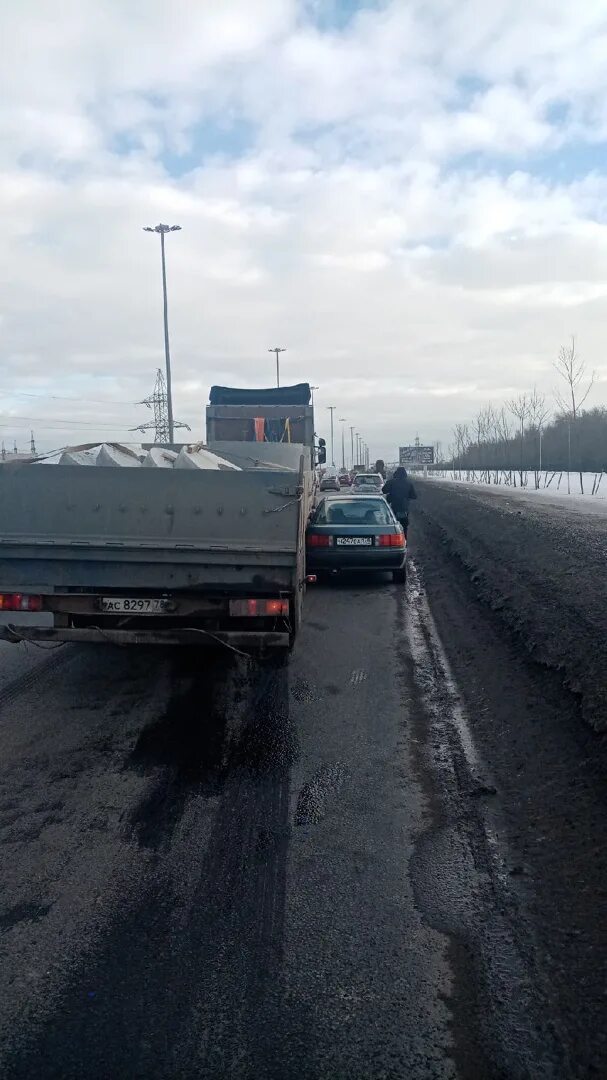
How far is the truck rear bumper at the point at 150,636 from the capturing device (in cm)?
643

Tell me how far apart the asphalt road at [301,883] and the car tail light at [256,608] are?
856mm

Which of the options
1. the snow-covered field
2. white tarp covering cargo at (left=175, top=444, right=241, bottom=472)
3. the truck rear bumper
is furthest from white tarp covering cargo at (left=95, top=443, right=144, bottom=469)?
the snow-covered field

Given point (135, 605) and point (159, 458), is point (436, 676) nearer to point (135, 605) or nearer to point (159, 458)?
point (135, 605)

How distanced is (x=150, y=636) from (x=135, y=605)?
281 millimetres

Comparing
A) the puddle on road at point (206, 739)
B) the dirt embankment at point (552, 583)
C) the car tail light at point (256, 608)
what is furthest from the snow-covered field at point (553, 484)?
the car tail light at point (256, 608)

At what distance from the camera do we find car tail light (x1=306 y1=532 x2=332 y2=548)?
43.9 feet

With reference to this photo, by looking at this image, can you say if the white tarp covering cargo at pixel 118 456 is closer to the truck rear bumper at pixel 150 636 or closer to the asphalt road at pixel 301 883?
the truck rear bumper at pixel 150 636

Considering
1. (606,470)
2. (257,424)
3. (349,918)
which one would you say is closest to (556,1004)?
(349,918)

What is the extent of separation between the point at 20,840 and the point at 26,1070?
5.87 feet

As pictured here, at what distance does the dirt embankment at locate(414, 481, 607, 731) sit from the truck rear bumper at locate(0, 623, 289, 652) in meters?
2.46

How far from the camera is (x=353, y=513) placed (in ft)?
45.5

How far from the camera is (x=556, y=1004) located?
117 inches

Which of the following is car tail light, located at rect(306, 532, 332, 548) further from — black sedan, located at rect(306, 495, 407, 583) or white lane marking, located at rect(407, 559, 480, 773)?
white lane marking, located at rect(407, 559, 480, 773)

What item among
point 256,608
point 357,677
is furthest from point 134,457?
point 357,677
